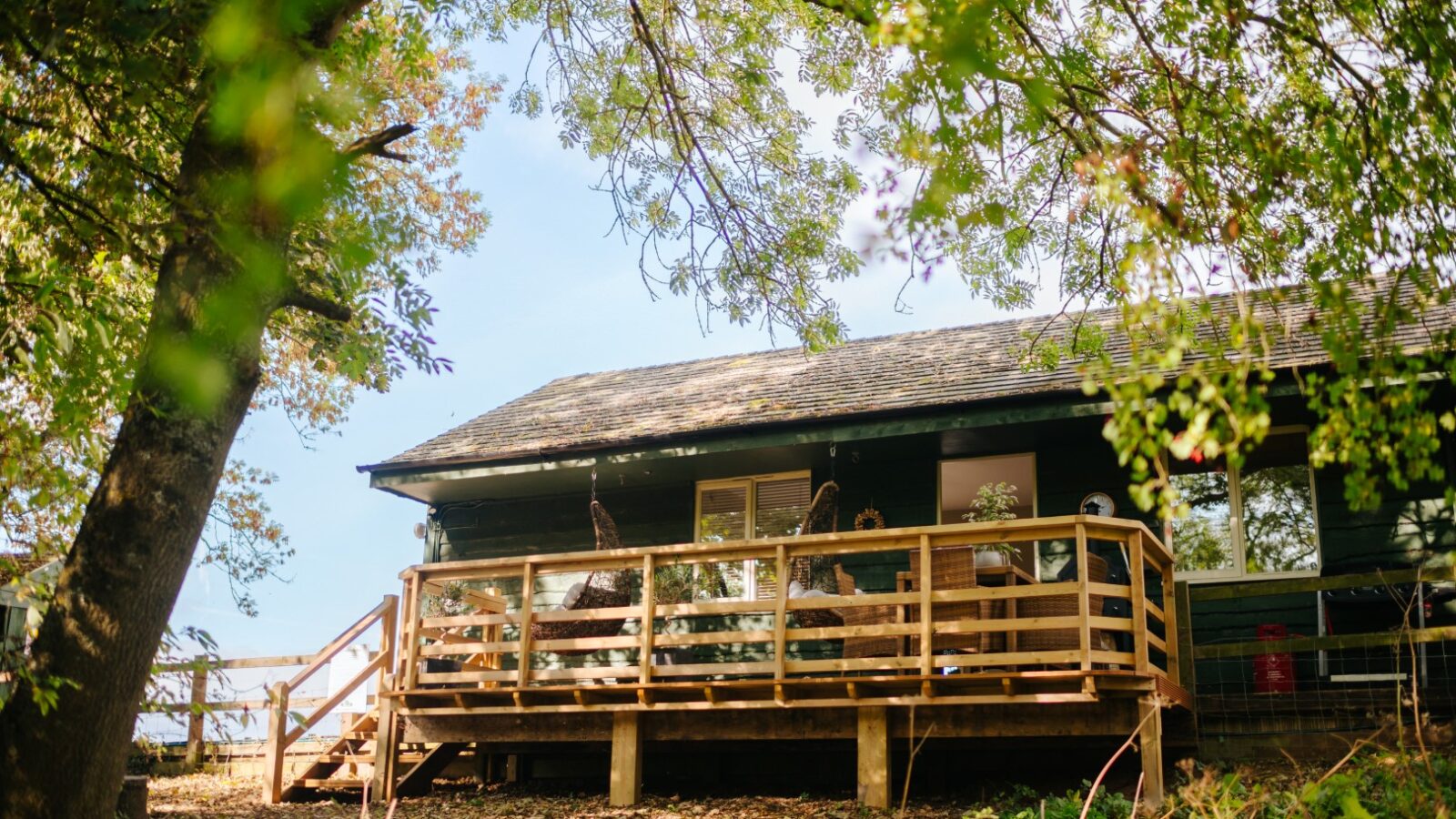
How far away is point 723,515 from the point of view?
13.4 m

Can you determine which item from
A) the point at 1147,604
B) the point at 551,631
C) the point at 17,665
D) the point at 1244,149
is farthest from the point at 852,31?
the point at 17,665

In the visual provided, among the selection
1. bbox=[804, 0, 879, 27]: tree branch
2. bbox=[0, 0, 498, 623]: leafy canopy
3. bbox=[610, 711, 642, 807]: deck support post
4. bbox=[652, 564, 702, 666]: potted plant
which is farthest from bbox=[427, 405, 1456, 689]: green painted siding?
bbox=[804, 0, 879, 27]: tree branch

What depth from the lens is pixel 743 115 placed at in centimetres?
1049

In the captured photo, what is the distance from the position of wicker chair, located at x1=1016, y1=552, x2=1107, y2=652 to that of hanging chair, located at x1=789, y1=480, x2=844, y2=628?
5.38 ft

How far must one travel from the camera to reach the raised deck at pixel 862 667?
28.3 ft

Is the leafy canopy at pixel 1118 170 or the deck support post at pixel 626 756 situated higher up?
the leafy canopy at pixel 1118 170

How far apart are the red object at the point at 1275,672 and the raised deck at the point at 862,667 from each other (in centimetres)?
85

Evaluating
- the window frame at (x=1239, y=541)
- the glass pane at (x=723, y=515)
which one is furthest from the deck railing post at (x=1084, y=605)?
the glass pane at (x=723, y=515)

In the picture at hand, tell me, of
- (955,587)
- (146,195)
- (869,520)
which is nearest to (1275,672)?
(955,587)

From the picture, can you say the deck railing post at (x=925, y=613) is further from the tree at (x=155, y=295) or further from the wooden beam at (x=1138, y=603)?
the tree at (x=155, y=295)

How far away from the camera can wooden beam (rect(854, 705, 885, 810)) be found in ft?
29.0

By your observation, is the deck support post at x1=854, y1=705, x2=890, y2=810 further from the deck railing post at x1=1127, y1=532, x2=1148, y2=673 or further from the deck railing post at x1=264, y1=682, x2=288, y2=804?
the deck railing post at x1=264, y1=682, x2=288, y2=804

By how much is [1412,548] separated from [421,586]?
799 cm

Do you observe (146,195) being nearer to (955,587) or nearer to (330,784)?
(330,784)
